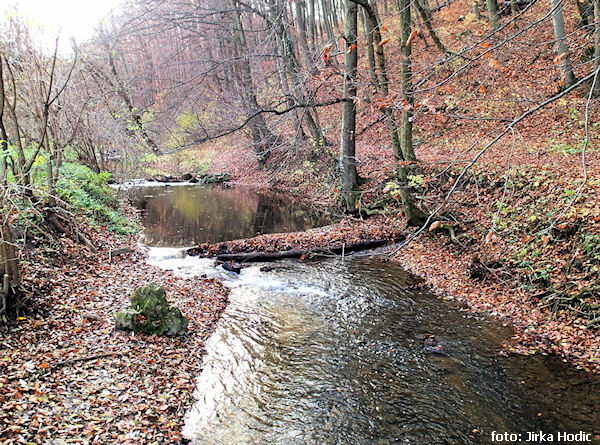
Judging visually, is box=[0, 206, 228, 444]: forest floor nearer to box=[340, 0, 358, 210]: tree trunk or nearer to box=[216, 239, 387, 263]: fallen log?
box=[216, 239, 387, 263]: fallen log

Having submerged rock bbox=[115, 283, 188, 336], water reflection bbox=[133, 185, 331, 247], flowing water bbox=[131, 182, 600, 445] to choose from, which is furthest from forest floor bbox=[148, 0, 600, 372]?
submerged rock bbox=[115, 283, 188, 336]

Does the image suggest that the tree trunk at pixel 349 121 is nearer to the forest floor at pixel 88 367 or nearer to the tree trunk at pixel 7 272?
the forest floor at pixel 88 367

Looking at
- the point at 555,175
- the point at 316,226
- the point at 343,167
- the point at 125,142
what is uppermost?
the point at 125,142

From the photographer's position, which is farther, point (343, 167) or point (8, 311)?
point (343, 167)

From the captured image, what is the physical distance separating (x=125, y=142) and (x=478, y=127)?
16.2m

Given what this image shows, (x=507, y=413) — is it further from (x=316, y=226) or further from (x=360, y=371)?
(x=316, y=226)

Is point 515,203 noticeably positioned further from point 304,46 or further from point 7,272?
point 304,46

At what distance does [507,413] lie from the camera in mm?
5027

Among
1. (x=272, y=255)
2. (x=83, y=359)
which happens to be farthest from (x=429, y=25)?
(x=83, y=359)

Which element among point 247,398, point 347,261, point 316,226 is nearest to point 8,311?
point 247,398

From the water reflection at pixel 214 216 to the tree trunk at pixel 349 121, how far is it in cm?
191

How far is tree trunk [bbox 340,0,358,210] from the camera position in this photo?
40.4 feet

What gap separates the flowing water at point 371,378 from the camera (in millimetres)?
4828

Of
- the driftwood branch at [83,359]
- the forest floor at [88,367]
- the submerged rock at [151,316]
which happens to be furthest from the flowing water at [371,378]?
the driftwood branch at [83,359]
